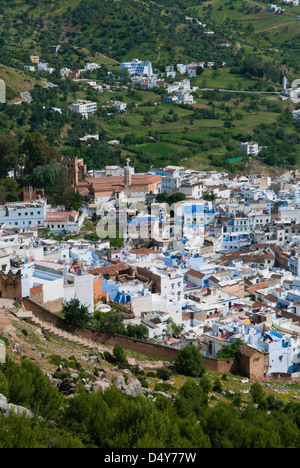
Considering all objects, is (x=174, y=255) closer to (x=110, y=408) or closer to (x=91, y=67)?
(x=110, y=408)

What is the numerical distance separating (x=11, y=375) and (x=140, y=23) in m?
59.0

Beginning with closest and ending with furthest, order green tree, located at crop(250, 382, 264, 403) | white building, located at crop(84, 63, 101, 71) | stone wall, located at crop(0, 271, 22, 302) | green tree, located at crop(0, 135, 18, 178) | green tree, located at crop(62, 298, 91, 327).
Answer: green tree, located at crop(250, 382, 264, 403)
stone wall, located at crop(0, 271, 22, 302)
green tree, located at crop(62, 298, 91, 327)
green tree, located at crop(0, 135, 18, 178)
white building, located at crop(84, 63, 101, 71)

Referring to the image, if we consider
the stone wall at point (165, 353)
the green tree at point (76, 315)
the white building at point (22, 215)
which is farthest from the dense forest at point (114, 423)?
the white building at point (22, 215)

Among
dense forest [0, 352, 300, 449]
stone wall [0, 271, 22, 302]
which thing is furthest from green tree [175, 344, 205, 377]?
stone wall [0, 271, 22, 302]

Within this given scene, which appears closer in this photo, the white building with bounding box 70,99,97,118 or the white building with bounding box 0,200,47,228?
the white building with bounding box 0,200,47,228

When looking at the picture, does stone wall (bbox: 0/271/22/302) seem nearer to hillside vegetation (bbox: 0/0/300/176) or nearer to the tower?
the tower

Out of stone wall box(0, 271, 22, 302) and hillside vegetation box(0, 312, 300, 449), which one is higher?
stone wall box(0, 271, 22, 302)

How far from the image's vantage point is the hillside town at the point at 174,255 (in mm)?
20188

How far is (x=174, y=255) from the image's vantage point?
26844mm

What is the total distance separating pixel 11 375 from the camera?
1280cm

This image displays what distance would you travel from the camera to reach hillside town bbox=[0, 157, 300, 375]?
66.2 feet

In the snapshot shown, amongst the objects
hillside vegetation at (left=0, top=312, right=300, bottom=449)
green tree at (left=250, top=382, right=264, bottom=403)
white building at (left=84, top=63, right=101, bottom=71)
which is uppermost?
white building at (left=84, top=63, right=101, bottom=71)

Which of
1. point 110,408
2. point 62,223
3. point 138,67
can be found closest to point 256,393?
point 110,408
